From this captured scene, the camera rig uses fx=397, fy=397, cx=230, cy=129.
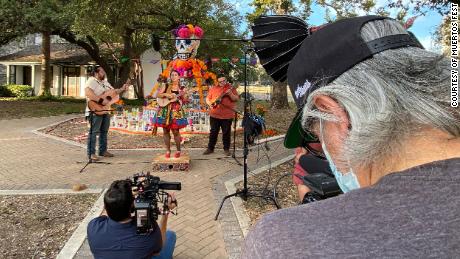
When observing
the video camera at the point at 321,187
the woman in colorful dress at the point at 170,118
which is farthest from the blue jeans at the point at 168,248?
the woman in colorful dress at the point at 170,118

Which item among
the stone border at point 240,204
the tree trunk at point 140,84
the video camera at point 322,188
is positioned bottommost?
the stone border at point 240,204

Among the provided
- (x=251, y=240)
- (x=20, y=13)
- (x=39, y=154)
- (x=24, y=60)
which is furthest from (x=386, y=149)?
(x=24, y=60)

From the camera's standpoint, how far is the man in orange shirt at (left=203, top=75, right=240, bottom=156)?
8.67 m

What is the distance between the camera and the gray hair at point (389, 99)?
0.81 m

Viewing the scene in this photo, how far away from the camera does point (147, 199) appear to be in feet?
10.0

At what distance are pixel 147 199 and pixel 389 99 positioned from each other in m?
2.51

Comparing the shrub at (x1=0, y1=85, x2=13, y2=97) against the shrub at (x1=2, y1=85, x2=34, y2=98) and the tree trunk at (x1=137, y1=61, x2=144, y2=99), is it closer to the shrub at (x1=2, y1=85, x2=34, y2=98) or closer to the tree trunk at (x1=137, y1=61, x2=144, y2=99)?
the shrub at (x1=2, y1=85, x2=34, y2=98)

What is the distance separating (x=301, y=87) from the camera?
1.00m

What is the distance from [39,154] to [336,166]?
30.7ft

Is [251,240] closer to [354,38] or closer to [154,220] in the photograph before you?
[354,38]

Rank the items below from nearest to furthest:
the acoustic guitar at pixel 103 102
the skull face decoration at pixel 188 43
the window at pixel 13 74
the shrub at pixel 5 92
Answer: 1. the acoustic guitar at pixel 103 102
2. the skull face decoration at pixel 188 43
3. the shrub at pixel 5 92
4. the window at pixel 13 74

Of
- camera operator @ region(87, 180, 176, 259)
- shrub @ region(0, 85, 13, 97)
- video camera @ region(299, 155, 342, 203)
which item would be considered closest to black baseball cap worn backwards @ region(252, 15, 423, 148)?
video camera @ region(299, 155, 342, 203)

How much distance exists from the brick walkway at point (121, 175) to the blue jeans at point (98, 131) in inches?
14.4

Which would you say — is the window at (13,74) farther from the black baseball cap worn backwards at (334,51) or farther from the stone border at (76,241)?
the black baseball cap worn backwards at (334,51)
